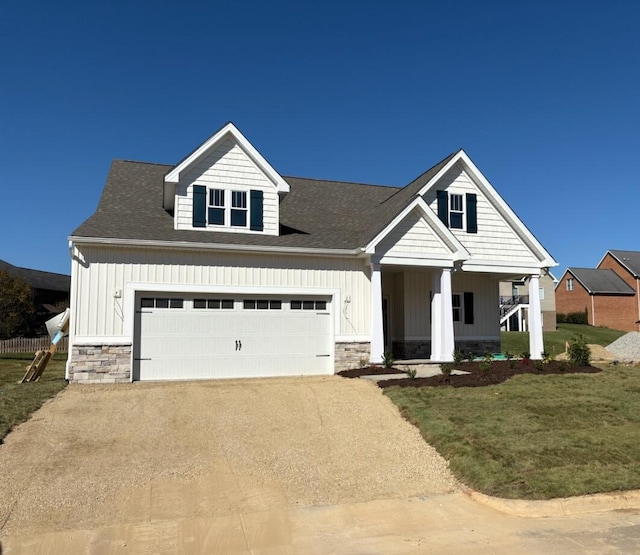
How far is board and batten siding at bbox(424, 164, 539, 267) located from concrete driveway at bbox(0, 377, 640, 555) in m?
8.71

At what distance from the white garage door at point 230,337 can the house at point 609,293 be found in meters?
45.4

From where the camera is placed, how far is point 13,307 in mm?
34969

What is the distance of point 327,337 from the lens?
15836mm

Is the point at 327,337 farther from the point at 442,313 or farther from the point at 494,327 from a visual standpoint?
the point at 494,327

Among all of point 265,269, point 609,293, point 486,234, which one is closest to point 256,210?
point 265,269

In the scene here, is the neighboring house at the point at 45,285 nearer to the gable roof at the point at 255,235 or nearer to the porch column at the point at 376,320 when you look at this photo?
the gable roof at the point at 255,235

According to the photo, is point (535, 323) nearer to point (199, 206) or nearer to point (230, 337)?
point (230, 337)

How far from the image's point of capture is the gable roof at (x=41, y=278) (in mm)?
48406

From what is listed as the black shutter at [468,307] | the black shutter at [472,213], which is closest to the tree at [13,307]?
the black shutter at [468,307]

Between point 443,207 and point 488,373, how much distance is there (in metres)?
6.10

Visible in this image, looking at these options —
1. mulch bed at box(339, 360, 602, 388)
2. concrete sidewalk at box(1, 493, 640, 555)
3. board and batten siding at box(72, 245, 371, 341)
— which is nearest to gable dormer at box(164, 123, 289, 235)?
board and batten siding at box(72, 245, 371, 341)

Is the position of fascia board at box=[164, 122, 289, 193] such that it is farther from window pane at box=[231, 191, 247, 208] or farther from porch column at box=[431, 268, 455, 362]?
porch column at box=[431, 268, 455, 362]

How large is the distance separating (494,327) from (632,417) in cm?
948

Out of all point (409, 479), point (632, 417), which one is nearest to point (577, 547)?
point (409, 479)
